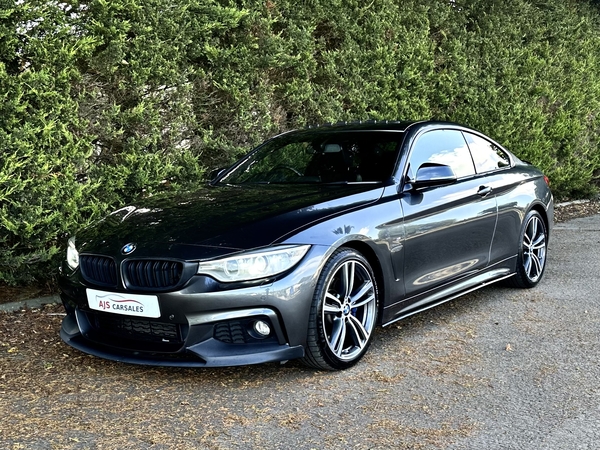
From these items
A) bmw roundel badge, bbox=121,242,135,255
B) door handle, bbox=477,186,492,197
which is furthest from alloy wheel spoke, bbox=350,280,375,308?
door handle, bbox=477,186,492,197

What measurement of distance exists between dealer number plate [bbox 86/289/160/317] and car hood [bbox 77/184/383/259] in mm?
240

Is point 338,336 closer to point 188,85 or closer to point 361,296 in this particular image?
point 361,296

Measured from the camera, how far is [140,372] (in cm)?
423

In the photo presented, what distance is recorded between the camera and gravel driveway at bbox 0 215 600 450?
3.33 m

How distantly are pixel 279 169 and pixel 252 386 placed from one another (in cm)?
189

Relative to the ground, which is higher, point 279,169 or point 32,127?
point 32,127

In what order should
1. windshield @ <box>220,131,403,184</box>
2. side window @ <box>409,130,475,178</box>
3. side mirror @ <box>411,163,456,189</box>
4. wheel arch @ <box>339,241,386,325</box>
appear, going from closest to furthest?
1. wheel arch @ <box>339,241,386,325</box>
2. side mirror @ <box>411,163,456,189</box>
3. windshield @ <box>220,131,403,184</box>
4. side window @ <box>409,130,475,178</box>

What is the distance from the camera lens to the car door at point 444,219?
477 cm

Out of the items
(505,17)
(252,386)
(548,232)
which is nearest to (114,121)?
(252,386)

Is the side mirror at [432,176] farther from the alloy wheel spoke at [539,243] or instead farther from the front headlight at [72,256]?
the front headlight at [72,256]

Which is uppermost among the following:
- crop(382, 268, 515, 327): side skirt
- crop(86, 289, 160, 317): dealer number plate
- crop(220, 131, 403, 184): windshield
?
crop(220, 131, 403, 184): windshield

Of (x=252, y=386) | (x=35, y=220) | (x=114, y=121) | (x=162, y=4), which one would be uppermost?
(x=162, y=4)

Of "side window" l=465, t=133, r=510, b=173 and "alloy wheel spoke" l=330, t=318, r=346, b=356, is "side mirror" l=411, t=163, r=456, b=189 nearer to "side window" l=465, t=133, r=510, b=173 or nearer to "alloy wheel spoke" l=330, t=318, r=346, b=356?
"side window" l=465, t=133, r=510, b=173

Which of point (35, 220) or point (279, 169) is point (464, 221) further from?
point (35, 220)
